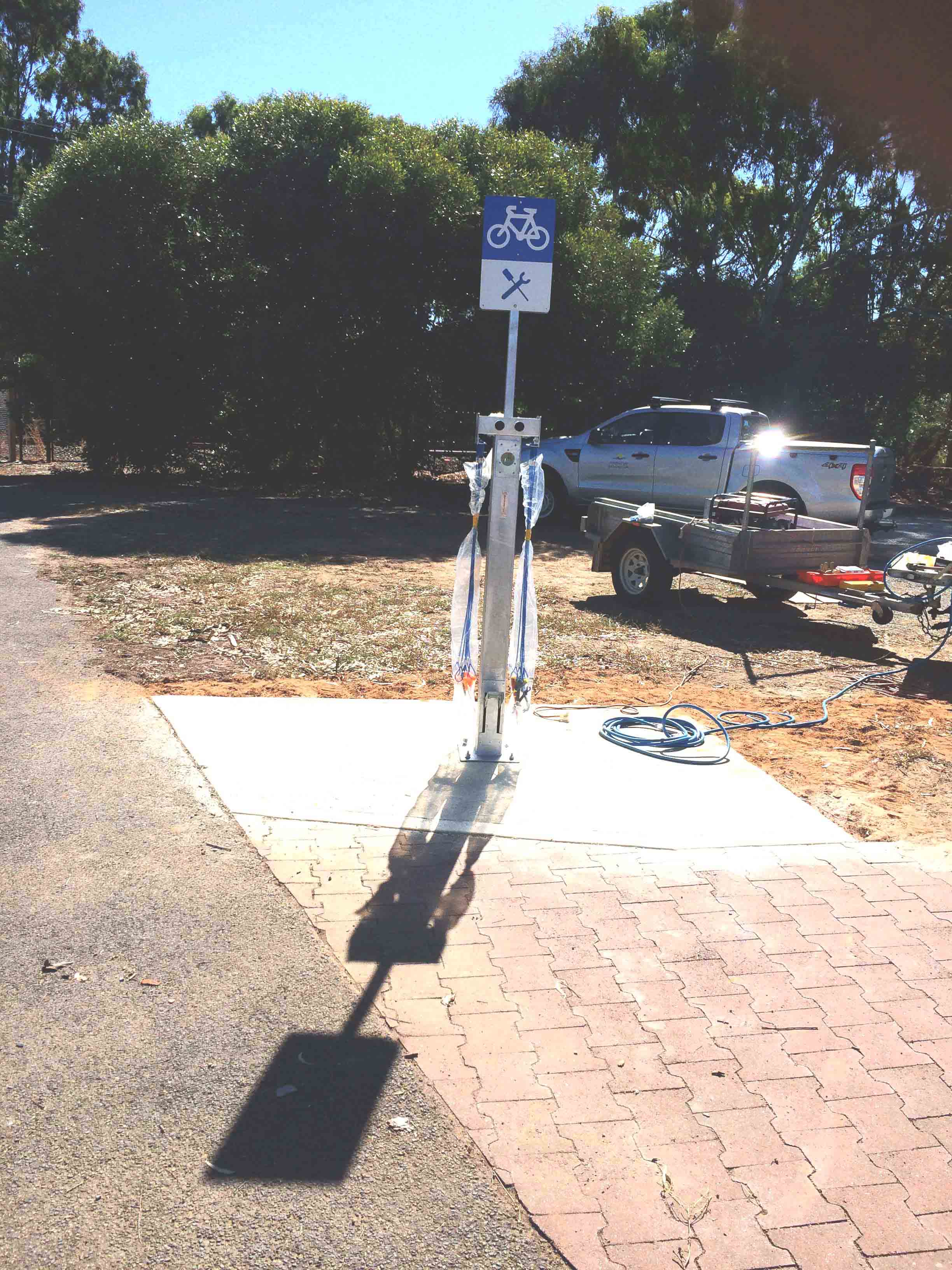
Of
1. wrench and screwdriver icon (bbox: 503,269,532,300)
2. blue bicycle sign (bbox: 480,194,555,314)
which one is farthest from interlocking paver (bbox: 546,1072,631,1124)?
wrench and screwdriver icon (bbox: 503,269,532,300)

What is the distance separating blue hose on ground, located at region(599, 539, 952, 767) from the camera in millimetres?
6523

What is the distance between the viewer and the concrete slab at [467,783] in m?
5.46

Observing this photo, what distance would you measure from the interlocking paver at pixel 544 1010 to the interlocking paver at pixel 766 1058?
0.53m

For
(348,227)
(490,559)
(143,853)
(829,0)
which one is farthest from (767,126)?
(143,853)

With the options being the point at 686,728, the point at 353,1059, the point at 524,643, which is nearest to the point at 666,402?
the point at 686,728

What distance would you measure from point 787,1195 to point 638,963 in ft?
4.05

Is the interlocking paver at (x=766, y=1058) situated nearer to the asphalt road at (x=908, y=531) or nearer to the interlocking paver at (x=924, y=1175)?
the interlocking paver at (x=924, y=1175)

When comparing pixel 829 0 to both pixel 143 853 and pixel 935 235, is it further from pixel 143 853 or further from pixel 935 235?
pixel 143 853

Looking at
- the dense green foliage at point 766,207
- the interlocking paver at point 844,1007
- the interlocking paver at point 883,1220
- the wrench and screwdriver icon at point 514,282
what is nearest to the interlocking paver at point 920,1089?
the interlocking paver at point 844,1007

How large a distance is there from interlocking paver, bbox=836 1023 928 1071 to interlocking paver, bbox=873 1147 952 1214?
41 cm

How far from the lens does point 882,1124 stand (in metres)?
3.35

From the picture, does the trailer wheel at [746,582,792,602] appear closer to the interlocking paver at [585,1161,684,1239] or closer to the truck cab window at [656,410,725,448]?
the truck cab window at [656,410,725,448]

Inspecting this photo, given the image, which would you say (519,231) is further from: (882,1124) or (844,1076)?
(882,1124)

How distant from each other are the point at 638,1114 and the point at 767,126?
28.0 metres
